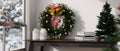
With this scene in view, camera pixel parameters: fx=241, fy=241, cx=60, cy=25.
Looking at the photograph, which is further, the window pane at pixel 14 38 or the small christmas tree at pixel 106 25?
the small christmas tree at pixel 106 25

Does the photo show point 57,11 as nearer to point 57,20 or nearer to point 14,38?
→ point 57,20

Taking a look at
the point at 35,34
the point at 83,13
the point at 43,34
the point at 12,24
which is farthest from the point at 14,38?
the point at 83,13

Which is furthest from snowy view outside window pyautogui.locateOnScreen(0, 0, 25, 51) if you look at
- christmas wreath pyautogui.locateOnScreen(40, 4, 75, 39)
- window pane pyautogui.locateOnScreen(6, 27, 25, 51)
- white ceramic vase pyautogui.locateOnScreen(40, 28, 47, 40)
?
christmas wreath pyautogui.locateOnScreen(40, 4, 75, 39)

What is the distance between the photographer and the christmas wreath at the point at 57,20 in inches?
162

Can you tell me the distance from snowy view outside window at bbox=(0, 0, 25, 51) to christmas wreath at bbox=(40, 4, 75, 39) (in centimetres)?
43

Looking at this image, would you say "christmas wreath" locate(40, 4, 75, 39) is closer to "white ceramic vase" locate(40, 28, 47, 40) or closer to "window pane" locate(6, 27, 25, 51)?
"white ceramic vase" locate(40, 28, 47, 40)

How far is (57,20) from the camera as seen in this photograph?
4.16 metres

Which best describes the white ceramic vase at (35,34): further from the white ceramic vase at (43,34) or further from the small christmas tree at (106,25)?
the small christmas tree at (106,25)

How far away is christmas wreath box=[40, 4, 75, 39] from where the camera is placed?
4109 mm

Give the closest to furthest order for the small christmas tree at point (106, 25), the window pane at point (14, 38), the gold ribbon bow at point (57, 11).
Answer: the window pane at point (14, 38)
the small christmas tree at point (106, 25)
the gold ribbon bow at point (57, 11)

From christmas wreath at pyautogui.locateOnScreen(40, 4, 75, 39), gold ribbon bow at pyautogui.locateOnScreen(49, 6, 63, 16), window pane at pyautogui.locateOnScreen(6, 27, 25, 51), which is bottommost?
window pane at pyautogui.locateOnScreen(6, 27, 25, 51)

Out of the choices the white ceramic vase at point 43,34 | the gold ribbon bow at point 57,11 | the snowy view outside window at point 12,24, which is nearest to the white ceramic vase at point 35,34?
the white ceramic vase at point 43,34

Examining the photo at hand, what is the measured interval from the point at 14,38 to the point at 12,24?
0.85ft

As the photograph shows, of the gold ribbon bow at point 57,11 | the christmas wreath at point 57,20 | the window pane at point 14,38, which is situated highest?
the gold ribbon bow at point 57,11
